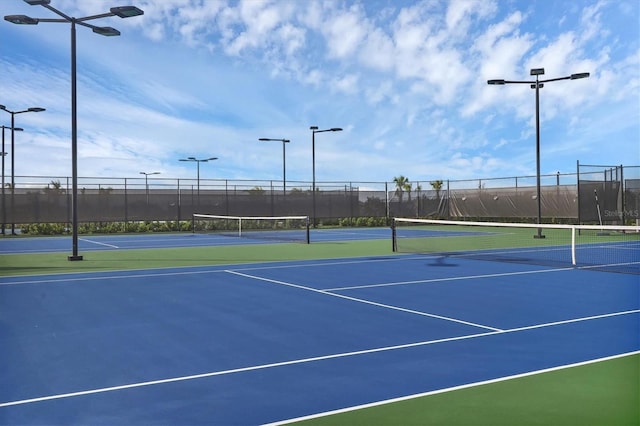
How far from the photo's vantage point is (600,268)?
13008 mm

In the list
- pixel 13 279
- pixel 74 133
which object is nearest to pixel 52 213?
pixel 74 133

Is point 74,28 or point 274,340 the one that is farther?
point 74,28

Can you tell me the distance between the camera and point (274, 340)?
20.6 feet

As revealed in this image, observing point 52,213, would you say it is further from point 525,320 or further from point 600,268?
point 525,320

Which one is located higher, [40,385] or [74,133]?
[74,133]

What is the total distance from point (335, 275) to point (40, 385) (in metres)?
7.69

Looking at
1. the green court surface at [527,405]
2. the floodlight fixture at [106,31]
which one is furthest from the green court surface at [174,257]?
the green court surface at [527,405]

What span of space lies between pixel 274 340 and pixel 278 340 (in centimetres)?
4

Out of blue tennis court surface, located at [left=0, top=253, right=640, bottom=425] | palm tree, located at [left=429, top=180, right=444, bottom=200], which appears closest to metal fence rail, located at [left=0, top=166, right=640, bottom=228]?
palm tree, located at [left=429, top=180, right=444, bottom=200]

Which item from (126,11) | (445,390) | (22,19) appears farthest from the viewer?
(22,19)

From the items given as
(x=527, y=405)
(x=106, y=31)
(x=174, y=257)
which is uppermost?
(x=106, y=31)

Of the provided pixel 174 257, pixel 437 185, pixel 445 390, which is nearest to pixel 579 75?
pixel 174 257

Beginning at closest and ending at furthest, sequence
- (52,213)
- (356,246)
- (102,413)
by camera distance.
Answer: (102,413)
(356,246)
(52,213)

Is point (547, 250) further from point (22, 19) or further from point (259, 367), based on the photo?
point (22, 19)
